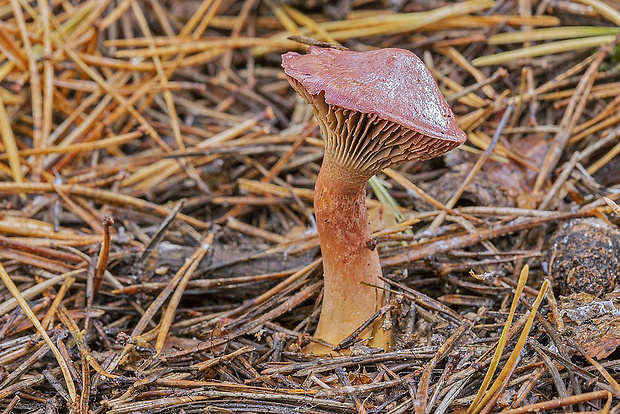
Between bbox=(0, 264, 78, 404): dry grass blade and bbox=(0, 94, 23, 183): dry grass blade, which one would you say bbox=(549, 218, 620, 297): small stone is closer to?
bbox=(0, 264, 78, 404): dry grass blade

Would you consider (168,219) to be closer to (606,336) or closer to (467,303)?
(467,303)

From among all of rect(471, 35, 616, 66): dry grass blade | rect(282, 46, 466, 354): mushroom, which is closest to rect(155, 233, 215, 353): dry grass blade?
rect(282, 46, 466, 354): mushroom

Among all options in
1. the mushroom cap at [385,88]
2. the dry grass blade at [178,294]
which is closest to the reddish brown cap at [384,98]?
the mushroom cap at [385,88]

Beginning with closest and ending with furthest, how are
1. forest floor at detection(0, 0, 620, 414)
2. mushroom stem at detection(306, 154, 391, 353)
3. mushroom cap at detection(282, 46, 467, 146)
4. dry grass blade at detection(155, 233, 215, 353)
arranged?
mushroom cap at detection(282, 46, 467, 146) < forest floor at detection(0, 0, 620, 414) < mushroom stem at detection(306, 154, 391, 353) < dry grass blade at detection(155, 233, 215, 353)

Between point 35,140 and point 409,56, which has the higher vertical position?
point 409,56

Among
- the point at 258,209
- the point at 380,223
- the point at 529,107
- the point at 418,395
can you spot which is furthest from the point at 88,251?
the point at 529,107

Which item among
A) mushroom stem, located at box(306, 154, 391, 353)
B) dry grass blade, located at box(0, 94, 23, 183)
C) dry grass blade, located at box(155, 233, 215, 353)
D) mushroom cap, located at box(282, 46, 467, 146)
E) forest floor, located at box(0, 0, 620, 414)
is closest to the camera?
mushroom cap, located at box(282, 46, 467, 146)

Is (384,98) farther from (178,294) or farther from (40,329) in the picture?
(40,329)

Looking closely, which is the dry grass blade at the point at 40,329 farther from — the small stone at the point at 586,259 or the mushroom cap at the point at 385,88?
the small stone at the point at 586,259

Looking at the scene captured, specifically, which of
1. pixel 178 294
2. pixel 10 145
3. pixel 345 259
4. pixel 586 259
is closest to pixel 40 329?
pixel 178 294
